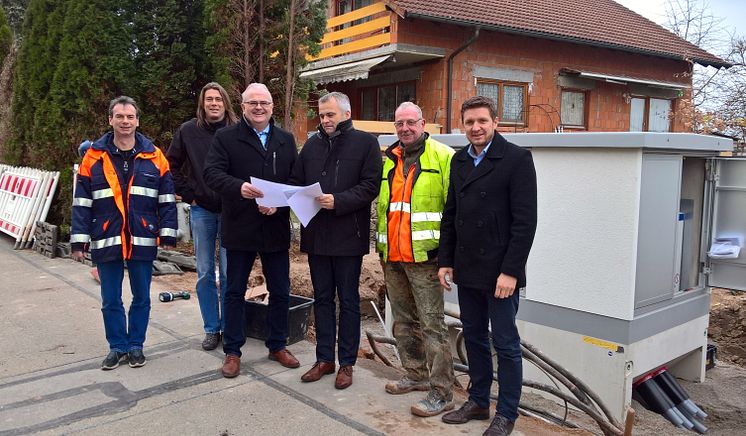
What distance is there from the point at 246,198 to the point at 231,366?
4.00ft

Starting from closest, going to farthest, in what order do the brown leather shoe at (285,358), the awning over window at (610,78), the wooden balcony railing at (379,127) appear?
the brown leather shoe at (285,358), the wooden balcony railing at (379,127), the awning over window at (610,78)

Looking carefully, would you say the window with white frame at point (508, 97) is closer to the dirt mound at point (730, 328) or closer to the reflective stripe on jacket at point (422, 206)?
the dirt mound at point (730, 328)

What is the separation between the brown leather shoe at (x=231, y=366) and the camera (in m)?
4.19

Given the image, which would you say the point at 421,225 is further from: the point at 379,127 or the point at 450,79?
the point at 450,79

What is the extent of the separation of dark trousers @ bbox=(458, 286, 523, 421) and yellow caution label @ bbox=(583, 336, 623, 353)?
6.87ft

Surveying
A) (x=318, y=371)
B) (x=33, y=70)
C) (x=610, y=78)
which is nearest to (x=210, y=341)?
(x=318, y=371)

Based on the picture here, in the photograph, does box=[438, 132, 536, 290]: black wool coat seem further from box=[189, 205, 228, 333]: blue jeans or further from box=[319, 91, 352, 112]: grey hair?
box=[189, 205, 228, 333]: blue jeans

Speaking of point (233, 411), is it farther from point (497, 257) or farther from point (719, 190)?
point (719, 190)

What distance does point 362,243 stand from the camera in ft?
12.8

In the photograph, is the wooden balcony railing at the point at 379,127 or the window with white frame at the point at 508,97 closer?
the wooden balcony railing at the point at 379,127

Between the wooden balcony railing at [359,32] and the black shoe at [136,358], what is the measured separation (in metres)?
8.92

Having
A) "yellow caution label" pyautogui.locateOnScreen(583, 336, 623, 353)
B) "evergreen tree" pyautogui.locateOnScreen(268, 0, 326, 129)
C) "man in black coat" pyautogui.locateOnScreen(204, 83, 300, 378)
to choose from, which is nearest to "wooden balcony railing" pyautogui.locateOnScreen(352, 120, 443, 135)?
"evergreen tree" pyautogui.locateOnScreen(268, 0, 326, 129)

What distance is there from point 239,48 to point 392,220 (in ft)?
22.3

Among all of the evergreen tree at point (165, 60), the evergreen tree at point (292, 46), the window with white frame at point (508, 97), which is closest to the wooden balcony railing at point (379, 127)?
the window with white frame at point (508, 97)
